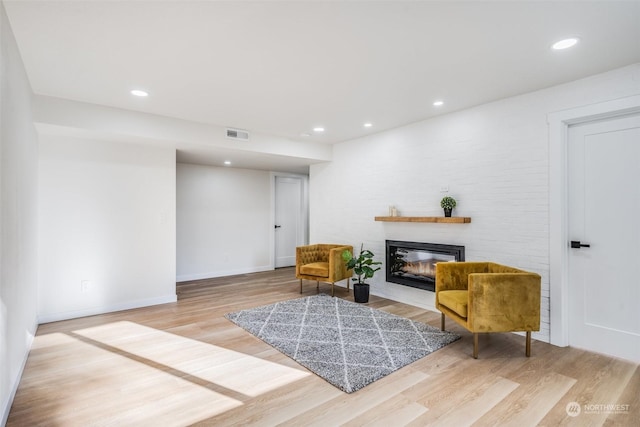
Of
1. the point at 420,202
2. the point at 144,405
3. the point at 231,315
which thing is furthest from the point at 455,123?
the point at 144,405

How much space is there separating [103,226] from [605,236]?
5.45 metres

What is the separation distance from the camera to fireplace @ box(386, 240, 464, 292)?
3.93 meters

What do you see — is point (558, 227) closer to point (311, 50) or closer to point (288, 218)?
point (311, 50)

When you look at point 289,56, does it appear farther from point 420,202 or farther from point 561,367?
point 561,367

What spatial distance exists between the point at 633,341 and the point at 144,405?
3864mm

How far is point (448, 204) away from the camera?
12.4ft

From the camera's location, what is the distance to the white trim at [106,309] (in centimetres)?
369

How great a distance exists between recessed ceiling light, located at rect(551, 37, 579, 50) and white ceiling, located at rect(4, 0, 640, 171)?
0.19ft

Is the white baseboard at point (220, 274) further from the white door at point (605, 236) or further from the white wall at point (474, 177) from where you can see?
the white door at point (605, 236)

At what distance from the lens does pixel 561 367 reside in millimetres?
2559

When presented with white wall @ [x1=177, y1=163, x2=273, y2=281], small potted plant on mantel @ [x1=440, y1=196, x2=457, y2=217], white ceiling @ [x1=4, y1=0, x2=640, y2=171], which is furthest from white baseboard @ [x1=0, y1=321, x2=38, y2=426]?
small potted plant on mantel @ [x1=440, y1=196, x2=457, y2=217]

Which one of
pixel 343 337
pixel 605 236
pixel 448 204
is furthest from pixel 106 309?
pixel 605 236

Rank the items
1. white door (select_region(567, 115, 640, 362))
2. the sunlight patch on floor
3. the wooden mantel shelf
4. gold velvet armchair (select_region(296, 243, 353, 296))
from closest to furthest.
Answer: the sunlight patch on floor < white door (select_region(567, 115, 640, 362)) < the wooden mantel shelf < gold velvet armchair (select_region(296, 243, 353, 296))

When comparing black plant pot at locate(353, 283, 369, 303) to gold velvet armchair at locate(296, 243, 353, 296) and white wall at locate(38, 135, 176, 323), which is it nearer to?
gold velvet armchair at locate(296, 243, 353, 296)
